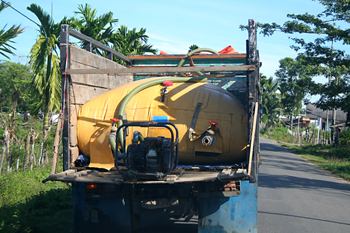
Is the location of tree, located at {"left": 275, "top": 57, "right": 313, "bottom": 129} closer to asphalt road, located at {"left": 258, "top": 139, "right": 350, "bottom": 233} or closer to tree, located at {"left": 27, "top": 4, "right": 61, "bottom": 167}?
asphalt road, located at {"left": 258, "top": 139, "right": 350, "bottom": 233}

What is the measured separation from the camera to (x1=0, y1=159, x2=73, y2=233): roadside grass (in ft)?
16.4

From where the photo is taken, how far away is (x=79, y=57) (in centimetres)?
468

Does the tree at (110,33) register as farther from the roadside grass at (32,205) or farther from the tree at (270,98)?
the tree at (270,98)

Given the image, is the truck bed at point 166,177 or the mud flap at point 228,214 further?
the mud flap at point 228,214

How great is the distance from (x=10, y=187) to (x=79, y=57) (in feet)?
12.4

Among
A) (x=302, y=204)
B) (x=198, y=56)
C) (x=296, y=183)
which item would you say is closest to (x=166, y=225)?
(x=198, y=56)

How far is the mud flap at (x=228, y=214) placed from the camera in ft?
13.6

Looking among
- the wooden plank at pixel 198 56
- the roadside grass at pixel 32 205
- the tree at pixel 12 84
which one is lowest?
the roadside grass at pixel 32 205

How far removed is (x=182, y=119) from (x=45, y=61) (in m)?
6.95

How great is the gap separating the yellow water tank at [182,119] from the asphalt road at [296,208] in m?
1.66

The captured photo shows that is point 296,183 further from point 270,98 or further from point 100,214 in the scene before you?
point 270,98

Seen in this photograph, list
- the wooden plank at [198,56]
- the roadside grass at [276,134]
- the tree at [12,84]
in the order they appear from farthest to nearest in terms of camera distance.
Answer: the roadside grass at [276,134]
the tree at [12,84]
the wooden plank at [198,56]

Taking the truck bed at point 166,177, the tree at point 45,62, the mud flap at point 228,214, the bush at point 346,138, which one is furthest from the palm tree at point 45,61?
the bush at point 346,138

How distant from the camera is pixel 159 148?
12.0 ft
